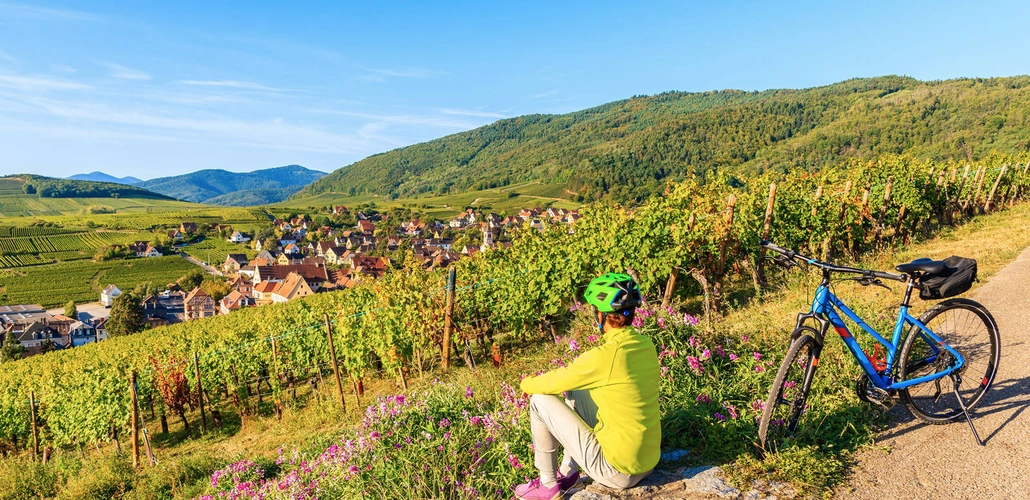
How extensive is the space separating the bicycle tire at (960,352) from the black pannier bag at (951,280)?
329mm

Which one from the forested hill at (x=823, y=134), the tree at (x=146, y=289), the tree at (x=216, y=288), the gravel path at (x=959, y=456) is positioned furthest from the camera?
the tree at (x=216, y=288)

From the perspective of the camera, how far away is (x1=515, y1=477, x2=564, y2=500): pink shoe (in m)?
3.35

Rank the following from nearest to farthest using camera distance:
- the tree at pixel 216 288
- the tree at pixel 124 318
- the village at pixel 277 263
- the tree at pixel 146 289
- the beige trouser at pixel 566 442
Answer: the beige trouser at pixel 566 442 → the tree at pixel 124 318 → the village at pixel 277 263 → the tree at pixel 146 289 → the tree at pixel 216 288

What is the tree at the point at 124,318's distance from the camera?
60.2 m

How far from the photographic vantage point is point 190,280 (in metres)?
88.9

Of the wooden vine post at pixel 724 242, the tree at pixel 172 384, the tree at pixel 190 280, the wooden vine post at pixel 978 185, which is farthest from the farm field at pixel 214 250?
the wooden vine post at pixel 724 242

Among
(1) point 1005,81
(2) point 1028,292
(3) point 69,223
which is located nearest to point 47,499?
(2) point 1028,292

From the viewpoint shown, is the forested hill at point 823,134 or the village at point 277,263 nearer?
the village at point 277,263

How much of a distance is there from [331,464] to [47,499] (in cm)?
942

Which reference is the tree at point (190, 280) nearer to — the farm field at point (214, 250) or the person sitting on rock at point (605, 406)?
the farm field at point (214, 250)

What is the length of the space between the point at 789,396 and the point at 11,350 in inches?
2884

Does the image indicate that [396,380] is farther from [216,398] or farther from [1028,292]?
[1028,292]

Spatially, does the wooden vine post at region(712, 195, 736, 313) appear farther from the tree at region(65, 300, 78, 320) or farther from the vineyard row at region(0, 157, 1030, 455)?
the tree at region(65, 300, 78, 320)

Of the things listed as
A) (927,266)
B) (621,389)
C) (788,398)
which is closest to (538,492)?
(621,389)
